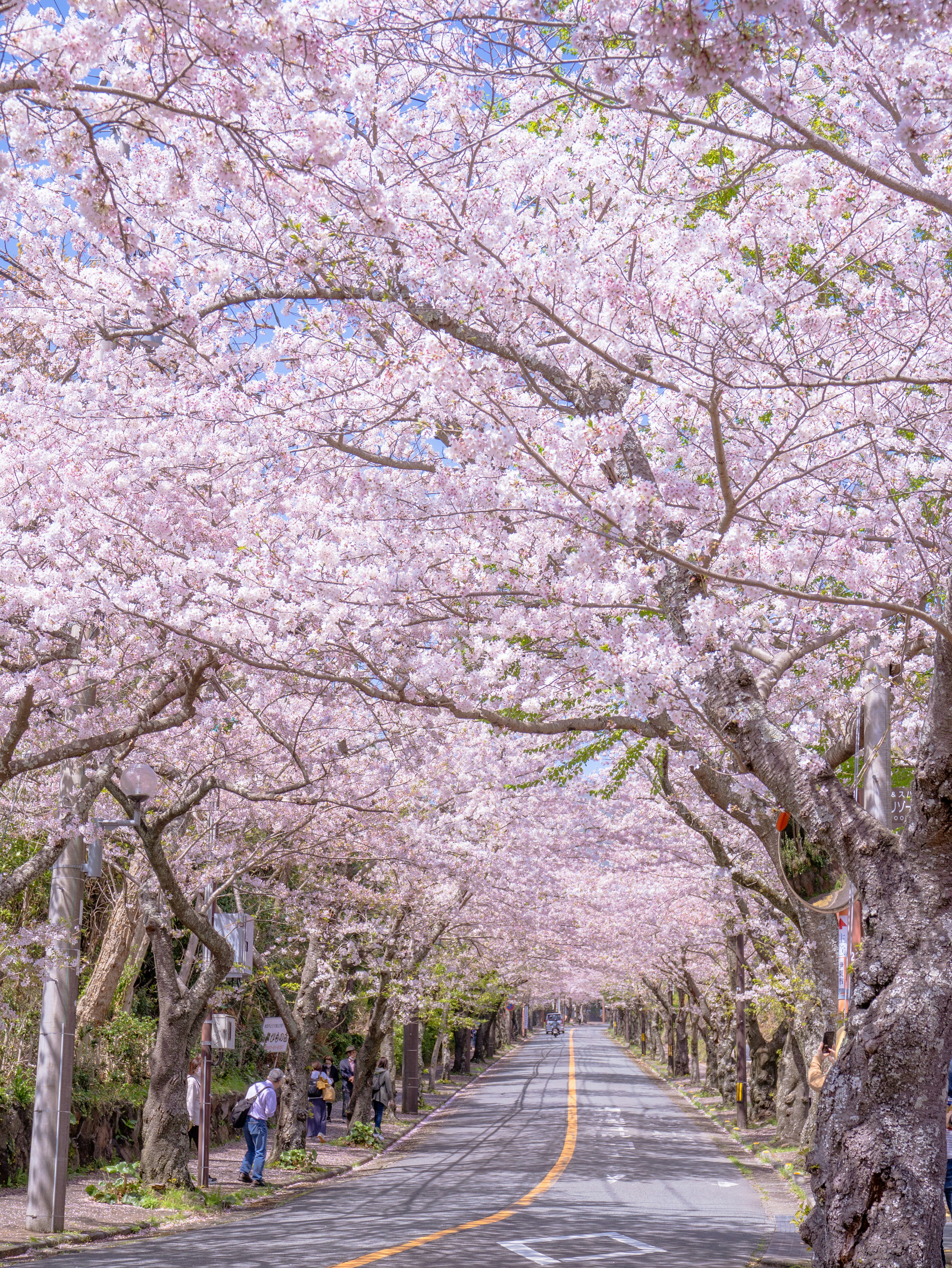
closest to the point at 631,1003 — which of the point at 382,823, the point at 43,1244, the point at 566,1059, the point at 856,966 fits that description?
the point at 566,1059

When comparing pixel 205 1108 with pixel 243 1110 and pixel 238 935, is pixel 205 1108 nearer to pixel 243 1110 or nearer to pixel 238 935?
pixel 243 1110

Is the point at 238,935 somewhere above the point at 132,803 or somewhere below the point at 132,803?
below

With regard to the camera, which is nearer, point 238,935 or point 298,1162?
point 238,935

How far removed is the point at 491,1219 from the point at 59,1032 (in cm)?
558

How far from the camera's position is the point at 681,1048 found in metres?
53.8

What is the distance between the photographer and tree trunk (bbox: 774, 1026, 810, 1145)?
23141 millimetres

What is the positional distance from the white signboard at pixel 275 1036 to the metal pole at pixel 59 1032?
255 inches

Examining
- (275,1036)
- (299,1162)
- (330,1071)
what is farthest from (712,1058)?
(275,1036)

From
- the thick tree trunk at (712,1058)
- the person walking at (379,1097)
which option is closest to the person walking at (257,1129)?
the person walking at (379,1097)

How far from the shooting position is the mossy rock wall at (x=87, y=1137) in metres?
17.5

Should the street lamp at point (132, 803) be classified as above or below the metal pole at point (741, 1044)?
above

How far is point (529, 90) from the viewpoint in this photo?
8.07 meters

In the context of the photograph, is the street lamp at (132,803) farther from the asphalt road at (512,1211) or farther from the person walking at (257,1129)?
the person walking at (257,1129)

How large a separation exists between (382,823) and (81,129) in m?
15.1
